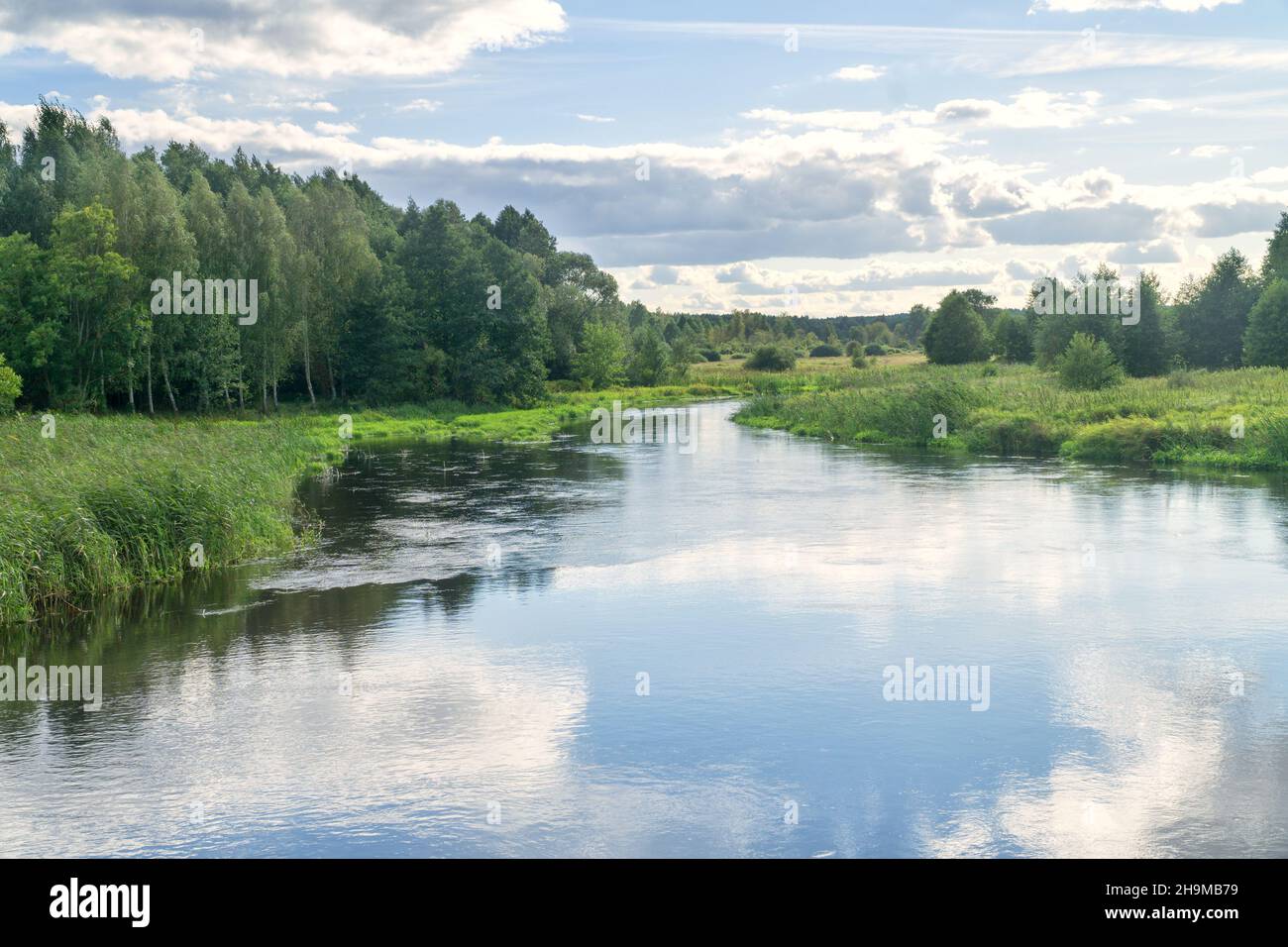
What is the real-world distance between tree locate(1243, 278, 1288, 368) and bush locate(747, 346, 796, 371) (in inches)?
2059

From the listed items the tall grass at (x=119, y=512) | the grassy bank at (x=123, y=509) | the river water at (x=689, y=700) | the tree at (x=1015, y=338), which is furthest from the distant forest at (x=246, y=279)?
the tree at (x=1015, y=338)

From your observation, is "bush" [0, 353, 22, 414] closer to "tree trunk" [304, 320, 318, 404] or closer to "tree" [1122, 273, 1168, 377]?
"tree trunk" [304, 320, 318, 404]

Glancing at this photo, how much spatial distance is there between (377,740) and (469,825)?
2390 millimetres

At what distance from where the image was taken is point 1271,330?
200 ft

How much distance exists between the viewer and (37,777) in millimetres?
10203

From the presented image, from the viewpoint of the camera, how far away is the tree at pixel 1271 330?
60375 millimetres

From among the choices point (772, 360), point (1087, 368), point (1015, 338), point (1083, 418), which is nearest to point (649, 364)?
point (772, 360)

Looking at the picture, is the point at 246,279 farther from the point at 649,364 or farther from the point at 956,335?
the point at 956,335

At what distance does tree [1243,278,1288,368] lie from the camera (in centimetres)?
6038

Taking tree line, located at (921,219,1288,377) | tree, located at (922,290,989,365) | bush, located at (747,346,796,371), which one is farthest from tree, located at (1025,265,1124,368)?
bush, located at (747,346,796,371)

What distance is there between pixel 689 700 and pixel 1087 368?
133 feet
